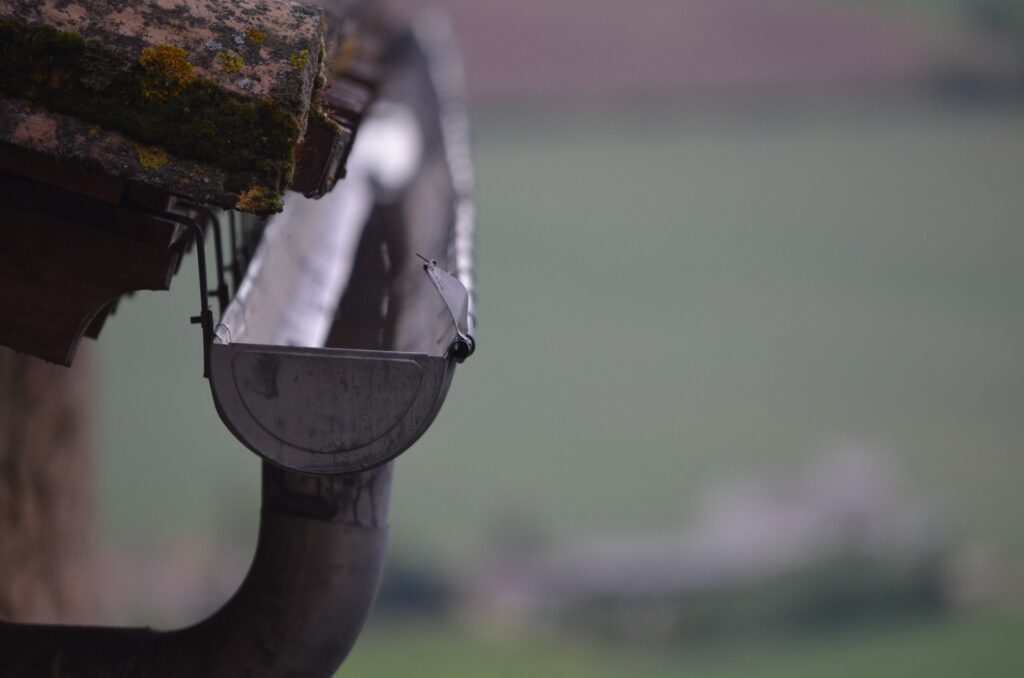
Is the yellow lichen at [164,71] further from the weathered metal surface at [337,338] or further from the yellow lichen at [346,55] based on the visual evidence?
the yellow lichen at [346,55]

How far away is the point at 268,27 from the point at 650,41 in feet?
39.3

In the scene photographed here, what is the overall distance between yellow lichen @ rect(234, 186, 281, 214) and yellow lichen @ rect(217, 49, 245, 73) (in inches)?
5.8

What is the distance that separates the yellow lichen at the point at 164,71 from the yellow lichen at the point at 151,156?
0.06 m

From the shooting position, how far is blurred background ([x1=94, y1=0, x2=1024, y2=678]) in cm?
1151

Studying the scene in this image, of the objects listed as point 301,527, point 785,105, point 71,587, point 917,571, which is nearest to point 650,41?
point 785,105

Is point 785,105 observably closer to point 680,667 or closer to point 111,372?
point 680,667

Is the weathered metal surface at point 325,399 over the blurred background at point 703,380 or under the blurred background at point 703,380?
under

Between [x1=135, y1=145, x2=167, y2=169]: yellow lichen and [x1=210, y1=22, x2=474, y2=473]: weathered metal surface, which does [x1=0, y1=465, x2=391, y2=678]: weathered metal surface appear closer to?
[x1=210, y1=22, x2=474, y2=473]: weathered metal surface

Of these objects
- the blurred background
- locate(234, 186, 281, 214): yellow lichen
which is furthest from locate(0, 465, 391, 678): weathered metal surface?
the blurred background

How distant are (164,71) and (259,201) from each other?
0.18m

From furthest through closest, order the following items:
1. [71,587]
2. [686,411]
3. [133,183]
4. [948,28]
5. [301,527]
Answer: [948,28], [686,411], [71,587], [301,527], [133,183]

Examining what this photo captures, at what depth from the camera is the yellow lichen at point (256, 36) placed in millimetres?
1514

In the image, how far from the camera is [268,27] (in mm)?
1537

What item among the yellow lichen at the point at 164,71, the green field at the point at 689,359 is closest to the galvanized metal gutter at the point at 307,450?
the yellow lichen at the point at 164,71
